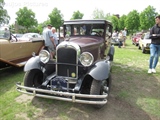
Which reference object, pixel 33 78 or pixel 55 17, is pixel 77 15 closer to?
pixel 55 17

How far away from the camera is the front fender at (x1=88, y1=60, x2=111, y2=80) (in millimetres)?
2991

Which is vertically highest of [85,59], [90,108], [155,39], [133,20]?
[133,20]

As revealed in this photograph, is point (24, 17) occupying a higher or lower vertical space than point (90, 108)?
higher

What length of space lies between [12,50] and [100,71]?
372 cm

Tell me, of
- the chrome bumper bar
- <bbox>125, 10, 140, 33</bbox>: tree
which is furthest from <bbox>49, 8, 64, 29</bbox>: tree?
the chrome bumper bar

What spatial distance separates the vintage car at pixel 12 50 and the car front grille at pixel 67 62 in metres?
2.41

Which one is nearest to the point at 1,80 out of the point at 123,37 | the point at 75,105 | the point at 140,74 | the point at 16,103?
the point at 16,103

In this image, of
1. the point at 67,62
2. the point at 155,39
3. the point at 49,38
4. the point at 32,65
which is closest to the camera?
the point at 67,62

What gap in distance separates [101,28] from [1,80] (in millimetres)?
3523

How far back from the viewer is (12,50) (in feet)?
18.1

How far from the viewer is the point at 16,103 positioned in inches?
136

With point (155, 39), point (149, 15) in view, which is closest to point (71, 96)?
point (155, 39)

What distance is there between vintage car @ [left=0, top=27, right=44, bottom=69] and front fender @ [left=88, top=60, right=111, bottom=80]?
126 inches

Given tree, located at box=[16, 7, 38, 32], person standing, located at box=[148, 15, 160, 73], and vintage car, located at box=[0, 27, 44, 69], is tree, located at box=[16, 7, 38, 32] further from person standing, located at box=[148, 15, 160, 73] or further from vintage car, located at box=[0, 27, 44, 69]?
person standing, located at box=[148, 15, 160, 73]
